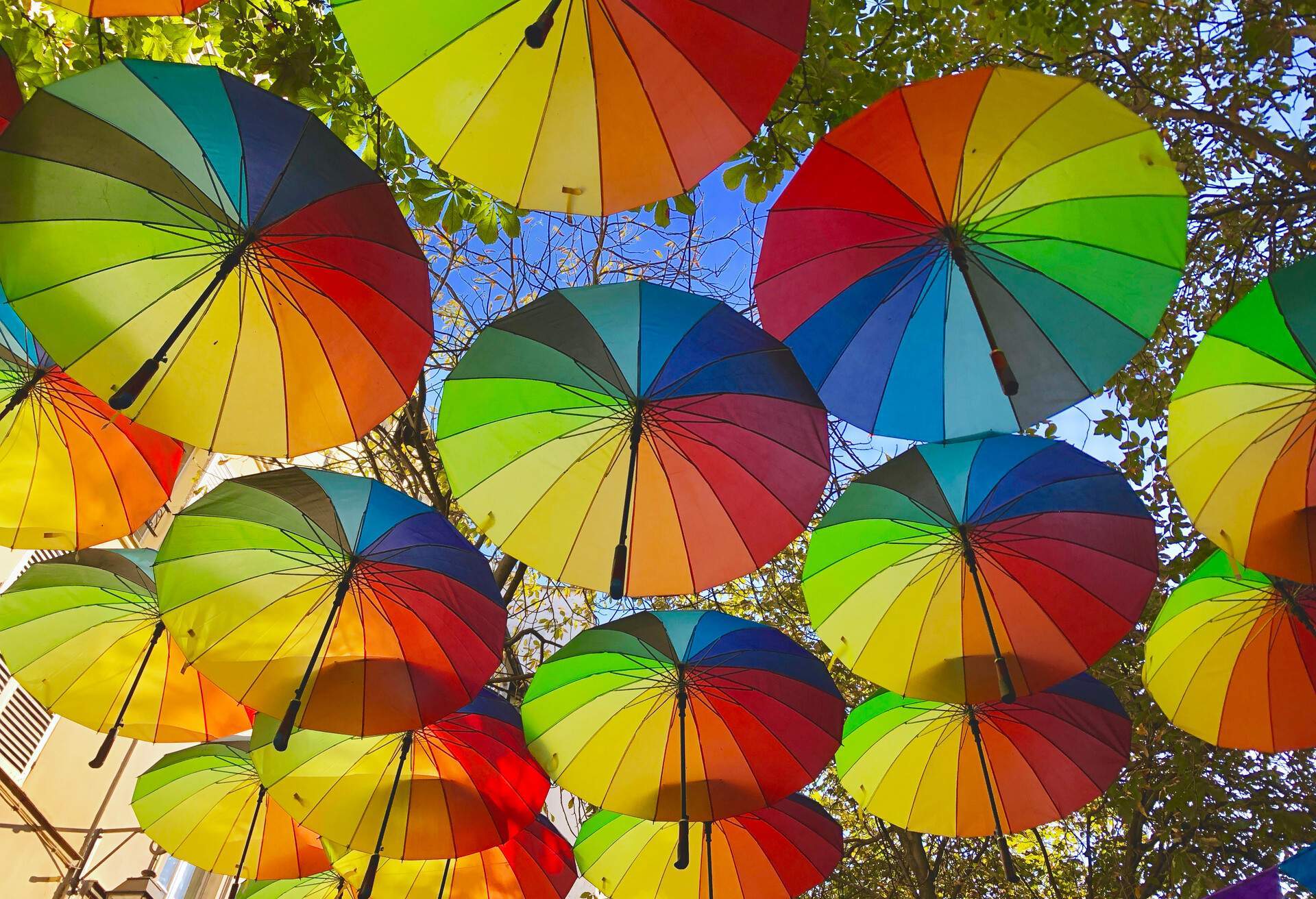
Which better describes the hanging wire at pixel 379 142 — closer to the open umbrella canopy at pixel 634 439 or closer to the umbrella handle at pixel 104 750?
the open umbrella canopy at pixel 634 439

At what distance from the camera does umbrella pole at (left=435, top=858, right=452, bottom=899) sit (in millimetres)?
6449

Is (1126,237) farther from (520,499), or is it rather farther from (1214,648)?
(520,499)

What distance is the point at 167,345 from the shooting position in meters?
3.41

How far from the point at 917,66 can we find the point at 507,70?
2938 mm

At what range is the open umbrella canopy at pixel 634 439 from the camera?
4.07m

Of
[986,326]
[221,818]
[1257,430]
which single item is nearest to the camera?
[986,326]

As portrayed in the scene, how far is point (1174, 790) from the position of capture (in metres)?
8.05

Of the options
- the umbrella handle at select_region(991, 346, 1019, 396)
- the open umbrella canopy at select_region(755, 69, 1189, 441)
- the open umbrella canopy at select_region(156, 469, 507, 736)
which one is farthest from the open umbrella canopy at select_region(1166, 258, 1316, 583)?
the open umbrella canopy at select_region(156, 469, 507, 736)

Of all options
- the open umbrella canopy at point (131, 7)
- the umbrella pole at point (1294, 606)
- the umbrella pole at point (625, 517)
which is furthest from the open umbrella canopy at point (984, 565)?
the open umbrella canopy at point (131, 7)

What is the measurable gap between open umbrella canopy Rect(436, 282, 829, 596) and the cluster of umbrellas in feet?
0.06

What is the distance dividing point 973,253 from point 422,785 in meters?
4.53

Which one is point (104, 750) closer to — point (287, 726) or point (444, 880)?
point (287, 726)

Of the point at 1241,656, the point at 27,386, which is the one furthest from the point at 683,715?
the point at 27,386

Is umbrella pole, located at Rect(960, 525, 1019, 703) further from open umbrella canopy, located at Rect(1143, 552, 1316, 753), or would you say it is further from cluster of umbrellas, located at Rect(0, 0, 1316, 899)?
open umbrella canopy, located at Rect(1143, 552, 1316, 753)
